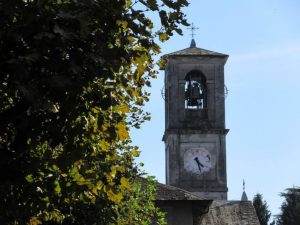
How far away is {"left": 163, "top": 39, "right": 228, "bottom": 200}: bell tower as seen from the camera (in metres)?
38.4

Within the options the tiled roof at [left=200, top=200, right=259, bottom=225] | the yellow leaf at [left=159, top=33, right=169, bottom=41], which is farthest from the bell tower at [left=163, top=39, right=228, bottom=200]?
the yellow leaf at [left=159, top=33, right=169, bottom=41]

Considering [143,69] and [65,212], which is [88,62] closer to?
[143,69]

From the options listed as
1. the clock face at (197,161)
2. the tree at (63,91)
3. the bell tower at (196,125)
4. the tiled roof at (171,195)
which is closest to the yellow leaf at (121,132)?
the tree at (63,91)

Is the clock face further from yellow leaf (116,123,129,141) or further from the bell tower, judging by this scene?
yellow leaf (116,123,129,141)

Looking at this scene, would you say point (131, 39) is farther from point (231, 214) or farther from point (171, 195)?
point (231, 214)

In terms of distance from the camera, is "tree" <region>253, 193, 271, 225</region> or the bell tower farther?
"tree" <region>253, 193, 271, 225</region>

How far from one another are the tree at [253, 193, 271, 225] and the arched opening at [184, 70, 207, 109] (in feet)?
94.7

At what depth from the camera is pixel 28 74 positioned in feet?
20.2

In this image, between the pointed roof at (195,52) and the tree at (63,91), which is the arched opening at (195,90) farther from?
the tree at (63,91)

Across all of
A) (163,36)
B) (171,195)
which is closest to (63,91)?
(163,36)

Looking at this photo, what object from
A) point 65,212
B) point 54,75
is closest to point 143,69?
point 54,75

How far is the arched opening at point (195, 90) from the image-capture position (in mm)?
39156

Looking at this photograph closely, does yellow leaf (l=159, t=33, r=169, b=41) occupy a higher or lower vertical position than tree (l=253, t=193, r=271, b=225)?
lower

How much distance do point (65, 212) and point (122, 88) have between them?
6.90 ft
